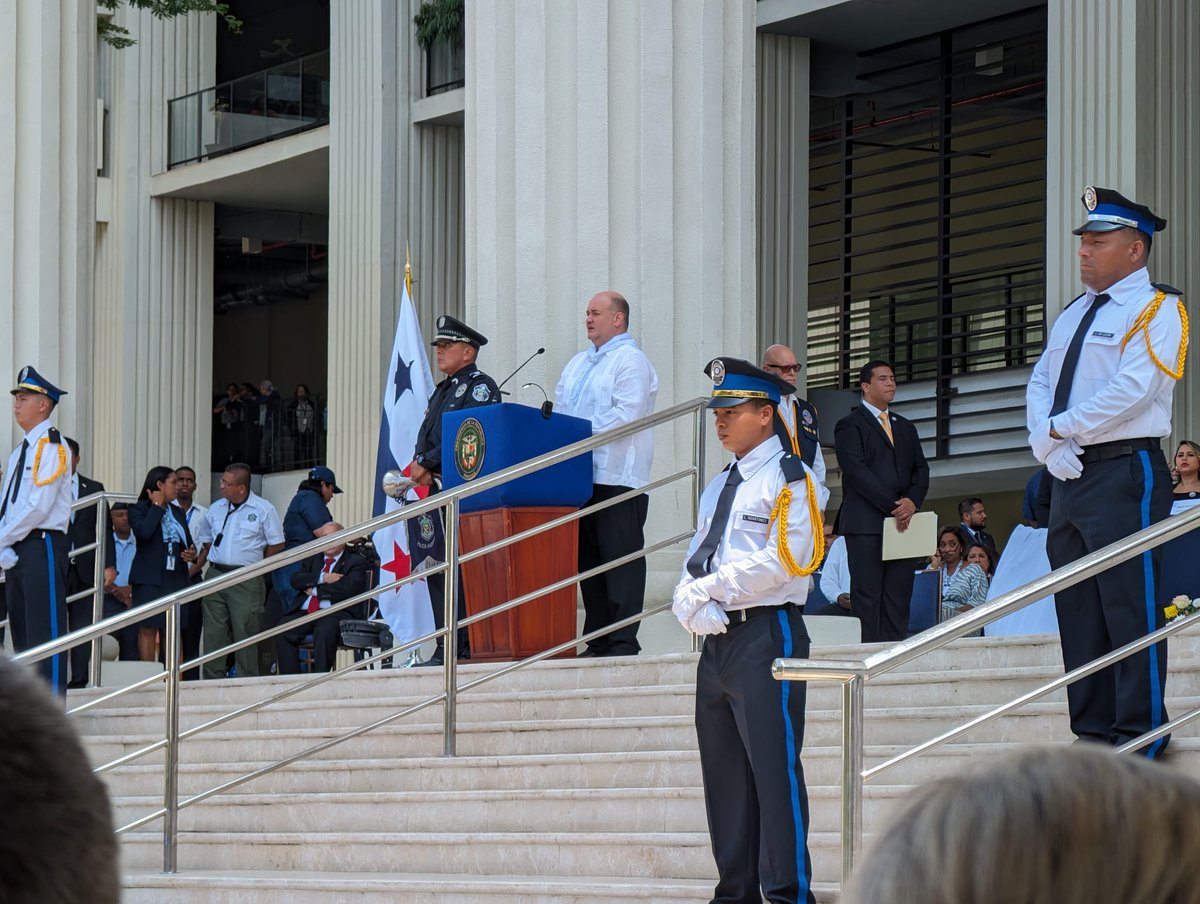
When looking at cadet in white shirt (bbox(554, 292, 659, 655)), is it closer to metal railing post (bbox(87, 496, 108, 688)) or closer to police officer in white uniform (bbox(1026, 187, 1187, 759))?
police officer in white uniform (bbox(1026, 187, 1187, 759))

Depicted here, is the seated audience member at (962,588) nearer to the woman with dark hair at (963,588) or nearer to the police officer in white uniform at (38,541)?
the woman with dark hair at (963,588)

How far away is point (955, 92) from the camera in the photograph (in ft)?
61.0

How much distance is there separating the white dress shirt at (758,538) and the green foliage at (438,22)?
15.2 m

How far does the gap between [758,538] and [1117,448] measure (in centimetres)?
122

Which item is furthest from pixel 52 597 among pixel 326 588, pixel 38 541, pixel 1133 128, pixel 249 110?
pixel 249 110

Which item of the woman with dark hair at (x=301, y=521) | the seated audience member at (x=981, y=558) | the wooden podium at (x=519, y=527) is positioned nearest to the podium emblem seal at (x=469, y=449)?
the wooden podium at (x=519, y=527)

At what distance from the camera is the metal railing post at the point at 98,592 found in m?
9.93

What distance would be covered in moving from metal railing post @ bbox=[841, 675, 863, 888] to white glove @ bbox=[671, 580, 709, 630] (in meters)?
0.69

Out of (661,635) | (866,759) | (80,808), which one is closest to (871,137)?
(661,635)

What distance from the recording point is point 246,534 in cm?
1390

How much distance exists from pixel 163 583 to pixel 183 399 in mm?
10561

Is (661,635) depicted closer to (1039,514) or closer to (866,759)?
(1039,514)

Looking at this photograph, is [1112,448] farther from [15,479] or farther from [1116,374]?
[15,479]

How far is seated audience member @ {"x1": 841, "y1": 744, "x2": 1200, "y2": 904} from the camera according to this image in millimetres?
1025
